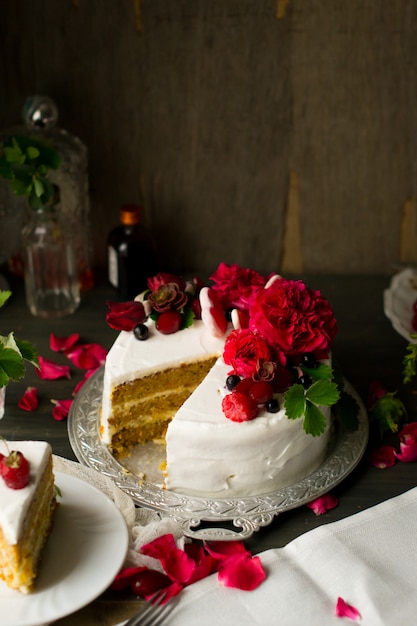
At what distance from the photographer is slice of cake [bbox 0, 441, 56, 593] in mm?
1468

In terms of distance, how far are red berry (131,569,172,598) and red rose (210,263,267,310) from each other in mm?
721

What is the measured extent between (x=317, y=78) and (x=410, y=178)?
0.45 meters

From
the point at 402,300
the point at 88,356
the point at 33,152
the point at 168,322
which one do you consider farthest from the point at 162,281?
the point at 402,300

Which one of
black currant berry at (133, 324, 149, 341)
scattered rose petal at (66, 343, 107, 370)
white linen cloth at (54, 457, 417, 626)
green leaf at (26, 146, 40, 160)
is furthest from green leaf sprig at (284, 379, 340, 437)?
green leaf at (26, 146, 40, 160)

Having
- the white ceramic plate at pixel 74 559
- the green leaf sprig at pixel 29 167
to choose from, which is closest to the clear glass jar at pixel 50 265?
the green leaf sprig at pixel 29 167

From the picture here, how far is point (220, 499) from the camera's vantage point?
1.81 metres

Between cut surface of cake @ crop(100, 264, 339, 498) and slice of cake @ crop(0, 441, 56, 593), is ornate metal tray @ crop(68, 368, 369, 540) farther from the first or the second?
slice of cake @ crop(0, 441, 56, 593)

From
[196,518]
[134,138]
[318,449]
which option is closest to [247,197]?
[134,138]

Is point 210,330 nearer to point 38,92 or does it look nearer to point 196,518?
point 196,518

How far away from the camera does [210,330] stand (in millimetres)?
2037

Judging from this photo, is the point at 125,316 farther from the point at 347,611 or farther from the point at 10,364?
the point at 347,611

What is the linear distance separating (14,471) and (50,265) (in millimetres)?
1095

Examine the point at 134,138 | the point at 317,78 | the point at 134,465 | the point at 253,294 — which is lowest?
the point at 134,465

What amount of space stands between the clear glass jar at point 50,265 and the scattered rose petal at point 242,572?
1125 mm
